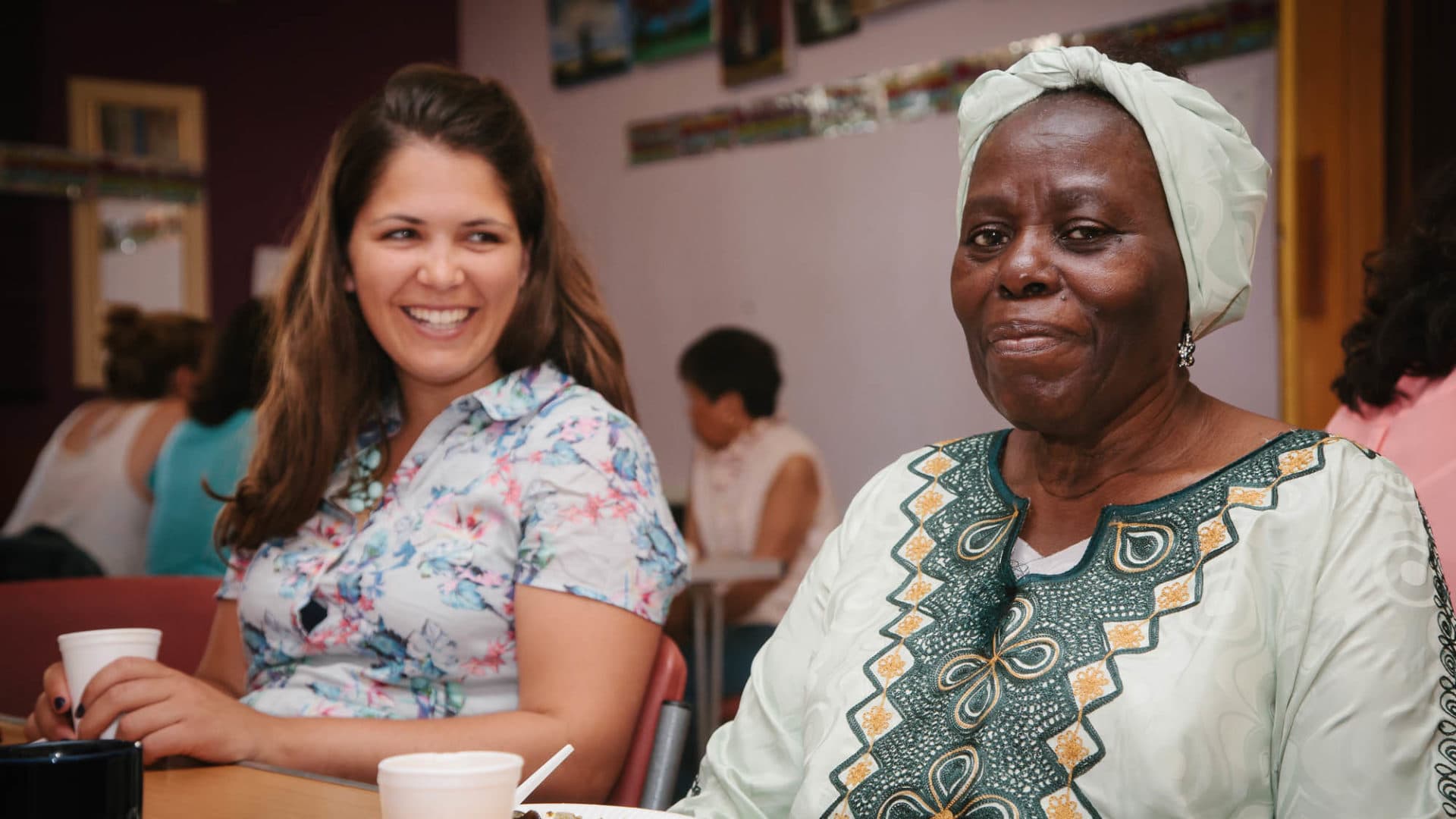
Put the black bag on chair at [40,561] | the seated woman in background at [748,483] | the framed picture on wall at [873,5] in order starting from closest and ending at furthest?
1. the black bag on chair at [40,561]
2. the seated woman in background at [748,483]
3. the framed picture on wall at [873,5]

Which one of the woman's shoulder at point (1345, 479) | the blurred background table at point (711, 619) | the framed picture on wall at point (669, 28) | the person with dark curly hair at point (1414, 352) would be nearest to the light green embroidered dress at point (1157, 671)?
the woman's shoulder at point (1345, 479)

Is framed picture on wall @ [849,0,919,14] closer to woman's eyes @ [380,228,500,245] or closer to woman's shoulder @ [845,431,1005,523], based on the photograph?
woman's eyes @ [380,228,500,245]

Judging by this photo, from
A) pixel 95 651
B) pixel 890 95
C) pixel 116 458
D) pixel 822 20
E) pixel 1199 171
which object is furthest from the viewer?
pixel 822 20

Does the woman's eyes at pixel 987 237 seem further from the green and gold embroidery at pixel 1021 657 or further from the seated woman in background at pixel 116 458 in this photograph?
the seated woman in background at pixel 116 458

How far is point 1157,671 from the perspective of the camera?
1072 millimetres

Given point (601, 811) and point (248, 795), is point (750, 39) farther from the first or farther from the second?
point (601, 811)

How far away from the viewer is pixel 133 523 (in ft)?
13.3

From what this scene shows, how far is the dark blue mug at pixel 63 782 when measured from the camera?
85 cm

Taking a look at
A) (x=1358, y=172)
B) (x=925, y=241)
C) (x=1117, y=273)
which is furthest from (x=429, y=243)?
(x=925, y=241)

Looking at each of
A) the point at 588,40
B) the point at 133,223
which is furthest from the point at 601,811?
the point at 588,40

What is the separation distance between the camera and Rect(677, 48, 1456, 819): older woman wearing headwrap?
104cm

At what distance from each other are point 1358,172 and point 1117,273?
7.00ft

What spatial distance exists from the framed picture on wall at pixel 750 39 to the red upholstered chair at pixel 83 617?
158 inches

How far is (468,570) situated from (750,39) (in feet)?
14.3
